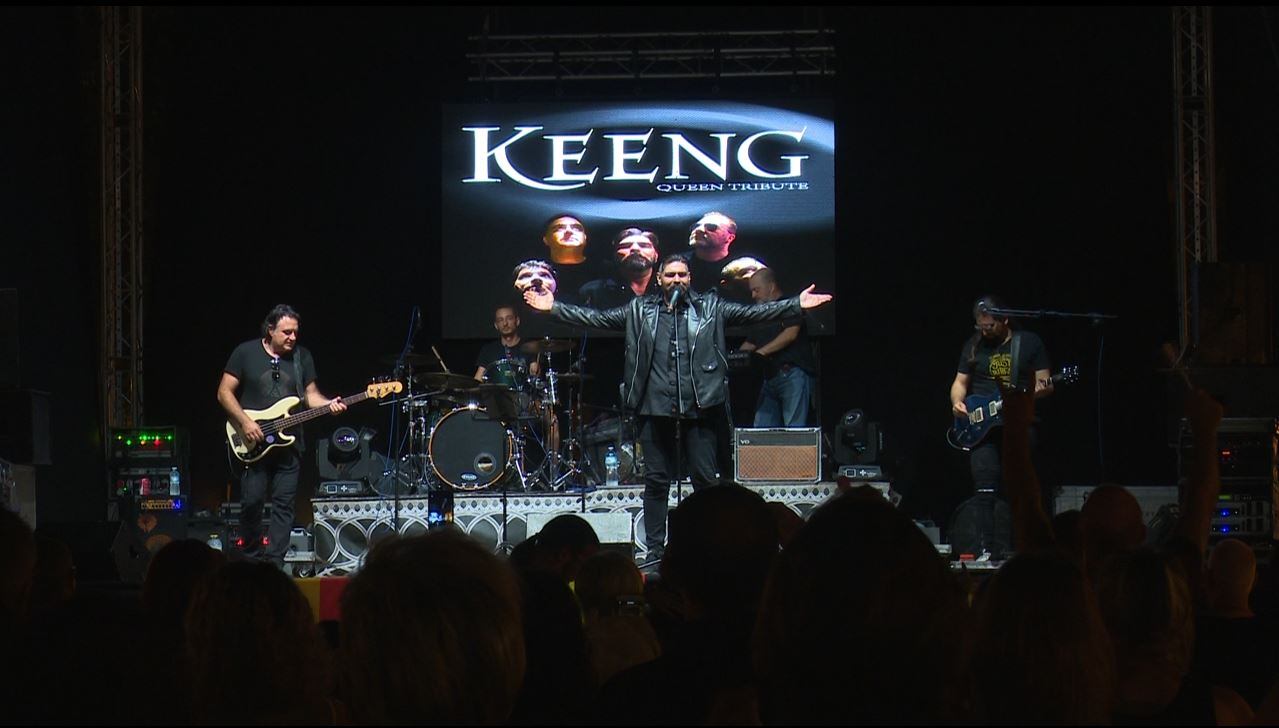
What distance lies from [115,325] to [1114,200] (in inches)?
354

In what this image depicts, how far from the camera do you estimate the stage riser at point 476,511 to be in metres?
11.7

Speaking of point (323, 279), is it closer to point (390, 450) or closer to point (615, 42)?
point (390, 450)

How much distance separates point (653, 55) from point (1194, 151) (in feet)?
15.7

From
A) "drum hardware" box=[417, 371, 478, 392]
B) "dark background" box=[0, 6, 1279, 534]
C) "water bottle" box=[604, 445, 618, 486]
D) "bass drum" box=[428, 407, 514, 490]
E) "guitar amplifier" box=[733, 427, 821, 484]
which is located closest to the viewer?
"drum hardware" box=[417, 371, 478, 392]

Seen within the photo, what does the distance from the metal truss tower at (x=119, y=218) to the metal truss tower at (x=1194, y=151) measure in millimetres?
8912

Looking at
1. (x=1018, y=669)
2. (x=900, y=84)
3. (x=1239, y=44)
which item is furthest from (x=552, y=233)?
(x=1018, y=669)

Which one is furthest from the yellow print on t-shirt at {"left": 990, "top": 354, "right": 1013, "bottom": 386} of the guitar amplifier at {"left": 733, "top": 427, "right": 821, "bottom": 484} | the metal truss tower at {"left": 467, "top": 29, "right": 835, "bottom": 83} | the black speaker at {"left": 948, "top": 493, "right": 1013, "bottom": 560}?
the metal truss tower at {"left": 467, "top": 29, "right": 835, "bottom": 83}

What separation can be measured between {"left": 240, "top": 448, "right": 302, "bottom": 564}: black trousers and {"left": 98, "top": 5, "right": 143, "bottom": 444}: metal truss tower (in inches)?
94.0

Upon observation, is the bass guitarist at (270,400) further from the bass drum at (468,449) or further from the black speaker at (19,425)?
the black speaker at (19,425)

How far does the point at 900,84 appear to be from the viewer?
1323 cm

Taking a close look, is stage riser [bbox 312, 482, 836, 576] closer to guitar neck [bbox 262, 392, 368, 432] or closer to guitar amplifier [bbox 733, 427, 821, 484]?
guitar amplifier [bbox 733, 427, 821, 484]

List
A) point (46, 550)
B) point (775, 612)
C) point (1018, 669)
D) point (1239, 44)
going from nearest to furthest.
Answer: point (775, 612) < point (1018, 669) < point (46, 550) < point (1239, 44)

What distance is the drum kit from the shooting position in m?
12.0

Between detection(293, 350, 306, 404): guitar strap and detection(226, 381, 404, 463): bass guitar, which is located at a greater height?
detection(293, 350, 306, 404): guitar strap
